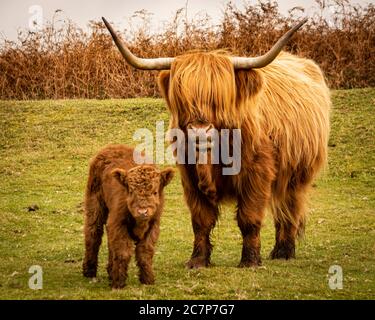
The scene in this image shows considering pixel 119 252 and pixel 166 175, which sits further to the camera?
pixel 166 175

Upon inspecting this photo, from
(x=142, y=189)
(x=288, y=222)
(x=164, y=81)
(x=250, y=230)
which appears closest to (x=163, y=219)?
(x=288, y=222)

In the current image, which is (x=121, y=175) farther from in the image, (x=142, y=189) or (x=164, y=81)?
(x=164, y=81)

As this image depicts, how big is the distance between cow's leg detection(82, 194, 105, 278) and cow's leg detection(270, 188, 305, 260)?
6.96 feet

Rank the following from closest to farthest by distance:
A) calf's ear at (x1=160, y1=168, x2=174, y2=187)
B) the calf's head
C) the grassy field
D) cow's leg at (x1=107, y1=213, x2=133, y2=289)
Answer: the calf's head, cow's leg at (x1=107, y1=213, x2=133, y2=289), calf's ear at (x1=160, y1=168, x2=174, y2=187), the grassy field

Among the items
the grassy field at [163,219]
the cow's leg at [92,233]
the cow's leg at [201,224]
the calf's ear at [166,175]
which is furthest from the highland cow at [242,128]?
the cow's leg at [92,233]

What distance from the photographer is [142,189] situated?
6.03 m

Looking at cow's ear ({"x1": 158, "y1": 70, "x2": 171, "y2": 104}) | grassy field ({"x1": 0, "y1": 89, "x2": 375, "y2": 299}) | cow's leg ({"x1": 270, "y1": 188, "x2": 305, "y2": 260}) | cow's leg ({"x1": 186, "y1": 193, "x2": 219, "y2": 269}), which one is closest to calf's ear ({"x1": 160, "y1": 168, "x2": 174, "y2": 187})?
grassy field ({"x1": 0, "y1": 89, "x2": 375, "y2": 299})

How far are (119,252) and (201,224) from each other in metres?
1.38

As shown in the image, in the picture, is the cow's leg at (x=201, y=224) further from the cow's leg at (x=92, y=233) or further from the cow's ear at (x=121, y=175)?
the cow's ear at (x=121, y=175)

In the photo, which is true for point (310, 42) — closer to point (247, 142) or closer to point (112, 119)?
point (112, 119)

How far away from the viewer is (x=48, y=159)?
1366 centimetres

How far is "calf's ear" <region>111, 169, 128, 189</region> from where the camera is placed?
6.16 metres

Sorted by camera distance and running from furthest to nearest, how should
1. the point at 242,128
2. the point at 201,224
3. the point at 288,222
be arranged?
the point at 288,222 < the point at 201,224 < the point at 242,128

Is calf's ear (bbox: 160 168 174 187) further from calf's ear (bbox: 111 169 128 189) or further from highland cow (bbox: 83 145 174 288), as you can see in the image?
calf's ear (bbox: 111 169 128 189)
